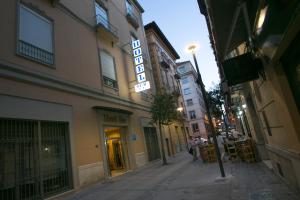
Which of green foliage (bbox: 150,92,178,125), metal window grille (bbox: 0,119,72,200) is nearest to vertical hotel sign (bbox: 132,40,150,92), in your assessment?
green foliage (bbox: 150,92,178,125)

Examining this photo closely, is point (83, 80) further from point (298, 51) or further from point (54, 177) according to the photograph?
point (298, 51)

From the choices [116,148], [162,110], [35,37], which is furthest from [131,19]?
[35,37]

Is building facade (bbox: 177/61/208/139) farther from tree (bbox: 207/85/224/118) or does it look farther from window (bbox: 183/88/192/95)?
tree (bbox: 207/85/224/118)

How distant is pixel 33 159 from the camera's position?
8.26 m

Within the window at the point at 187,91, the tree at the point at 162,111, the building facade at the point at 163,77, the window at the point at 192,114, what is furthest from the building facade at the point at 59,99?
the window at the point at 187,91

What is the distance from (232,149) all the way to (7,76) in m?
11.5

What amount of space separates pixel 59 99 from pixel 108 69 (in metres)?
5.53

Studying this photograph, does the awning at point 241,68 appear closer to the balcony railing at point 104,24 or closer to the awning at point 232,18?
the awning at point 232,18

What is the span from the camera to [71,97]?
35.2 ft

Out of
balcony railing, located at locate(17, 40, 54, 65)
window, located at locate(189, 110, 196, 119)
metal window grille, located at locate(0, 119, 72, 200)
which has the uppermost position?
window, located at locate(189, 110, 196, 119)

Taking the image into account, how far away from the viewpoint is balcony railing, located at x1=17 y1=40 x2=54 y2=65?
28.9 ft

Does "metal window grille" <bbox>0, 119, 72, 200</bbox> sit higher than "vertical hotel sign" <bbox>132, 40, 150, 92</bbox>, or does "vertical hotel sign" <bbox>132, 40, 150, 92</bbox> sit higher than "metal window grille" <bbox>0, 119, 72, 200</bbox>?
"vertical hotel sign" <bbox>132, 40, 150, 92</bbox>

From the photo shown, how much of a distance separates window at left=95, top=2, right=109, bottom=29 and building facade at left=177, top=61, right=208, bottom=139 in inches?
1525

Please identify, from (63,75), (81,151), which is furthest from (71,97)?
(81,151)
